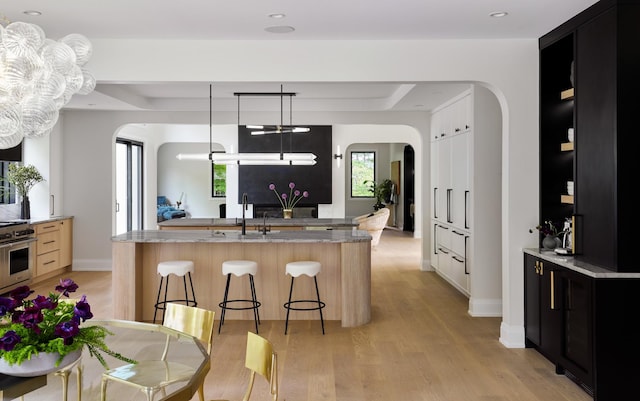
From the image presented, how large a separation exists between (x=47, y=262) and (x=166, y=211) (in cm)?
642

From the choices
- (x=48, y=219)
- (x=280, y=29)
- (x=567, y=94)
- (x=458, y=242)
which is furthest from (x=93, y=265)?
(x=567, y=94)

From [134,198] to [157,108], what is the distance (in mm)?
3703

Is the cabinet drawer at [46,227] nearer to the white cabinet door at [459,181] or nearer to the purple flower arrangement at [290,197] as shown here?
the purple flower arrangement at [290,197]

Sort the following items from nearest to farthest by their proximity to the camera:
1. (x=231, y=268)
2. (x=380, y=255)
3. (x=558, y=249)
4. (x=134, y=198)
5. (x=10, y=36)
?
(x=10, y=36), (x=558, y=249), (x=231, y=268), (x=380, y=255), (x=134, y=198)

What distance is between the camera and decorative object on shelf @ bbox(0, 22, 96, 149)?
257cm

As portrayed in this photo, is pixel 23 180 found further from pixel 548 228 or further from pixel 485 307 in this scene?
pixel 548 228

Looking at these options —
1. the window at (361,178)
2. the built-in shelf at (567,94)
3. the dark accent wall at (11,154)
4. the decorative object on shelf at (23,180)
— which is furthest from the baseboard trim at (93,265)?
the window at (361,178)

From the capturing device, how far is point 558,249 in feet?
14.7

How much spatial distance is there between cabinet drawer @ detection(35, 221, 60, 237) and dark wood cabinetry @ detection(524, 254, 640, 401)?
6638mm

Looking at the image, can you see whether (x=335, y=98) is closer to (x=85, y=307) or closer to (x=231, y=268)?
(x=231, y=268)

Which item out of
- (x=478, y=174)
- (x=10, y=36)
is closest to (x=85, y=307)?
(x=10, y=36)

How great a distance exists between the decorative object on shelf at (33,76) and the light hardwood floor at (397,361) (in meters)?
2.04

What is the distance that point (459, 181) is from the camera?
7.09 metres

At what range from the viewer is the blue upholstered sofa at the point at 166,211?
1434 centimetres
